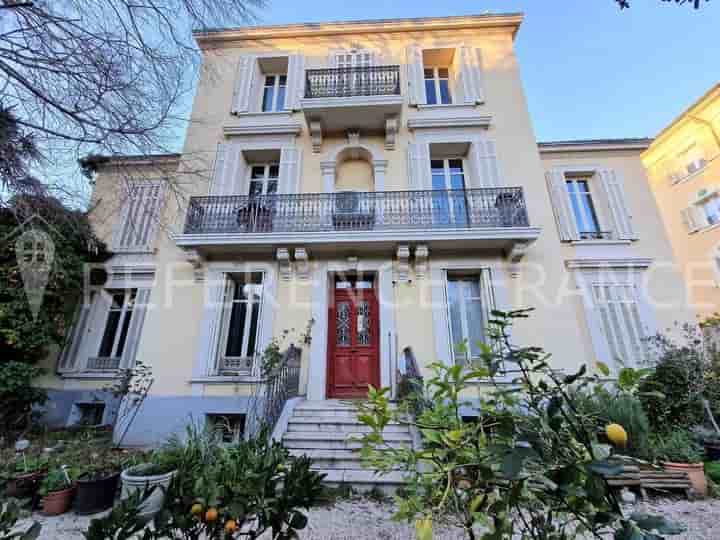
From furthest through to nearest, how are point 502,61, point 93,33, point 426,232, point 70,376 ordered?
point 502,61, point 70,376, point 426,232, point 93,33

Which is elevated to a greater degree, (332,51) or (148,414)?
(332,51)

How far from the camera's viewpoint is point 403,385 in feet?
18.0

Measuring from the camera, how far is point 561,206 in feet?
26.3

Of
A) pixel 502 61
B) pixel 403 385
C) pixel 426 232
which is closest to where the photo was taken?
pixel 403 385

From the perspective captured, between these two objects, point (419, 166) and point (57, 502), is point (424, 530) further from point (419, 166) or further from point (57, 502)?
point (419, 166)

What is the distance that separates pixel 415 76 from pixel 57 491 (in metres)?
10.7

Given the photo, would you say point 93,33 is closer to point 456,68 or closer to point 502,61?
point 456,68

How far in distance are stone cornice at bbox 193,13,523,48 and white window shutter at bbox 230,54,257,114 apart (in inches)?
30.2

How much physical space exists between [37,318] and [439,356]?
8.59 m

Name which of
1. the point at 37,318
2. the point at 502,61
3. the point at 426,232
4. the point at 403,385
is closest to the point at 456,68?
the point at 502,61

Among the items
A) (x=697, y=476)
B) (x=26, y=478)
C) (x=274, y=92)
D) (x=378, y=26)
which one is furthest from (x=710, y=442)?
(x=274, y=92)

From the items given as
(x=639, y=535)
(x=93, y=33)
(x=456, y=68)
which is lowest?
(x=639, y=535)

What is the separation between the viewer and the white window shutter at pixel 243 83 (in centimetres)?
837

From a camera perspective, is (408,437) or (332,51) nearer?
(408,437)
